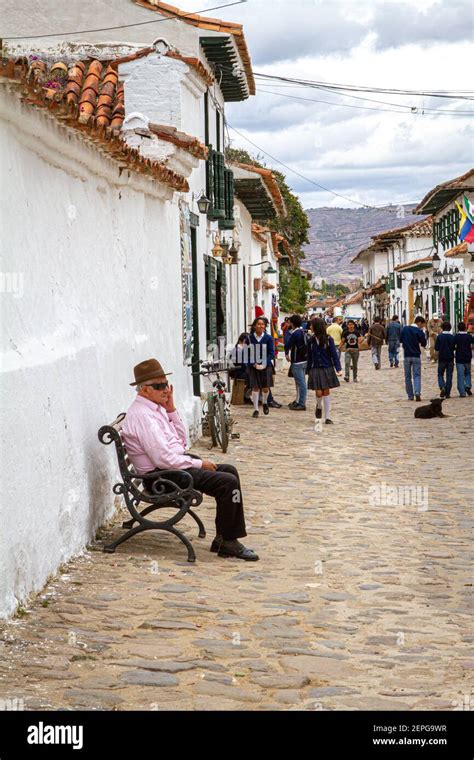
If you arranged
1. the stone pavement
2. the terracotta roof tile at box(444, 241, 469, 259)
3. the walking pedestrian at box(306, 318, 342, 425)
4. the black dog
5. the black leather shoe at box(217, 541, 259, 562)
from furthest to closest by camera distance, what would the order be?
the terracotta roof tile at box(444, 241, 469, 259)
the black dog
the walking pedestrian at box(306, 318, 342, 425)
the black leather shoe at box(217, 541, 259, 562)
the stone pavement

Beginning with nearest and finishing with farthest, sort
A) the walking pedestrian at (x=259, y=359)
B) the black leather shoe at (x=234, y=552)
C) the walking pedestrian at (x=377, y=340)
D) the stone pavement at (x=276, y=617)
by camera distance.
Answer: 1. the stone pavement at (x=276, y=617)
2. the black leather shoe at (x=234, y=552)
3. the walking pedestrian at (x=259, y=359)
4. the walking pedestrian at (x=377, y=340)

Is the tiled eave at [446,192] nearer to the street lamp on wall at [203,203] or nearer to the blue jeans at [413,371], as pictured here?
the blue jeans at [413,371]

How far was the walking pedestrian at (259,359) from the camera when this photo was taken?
17.7 m

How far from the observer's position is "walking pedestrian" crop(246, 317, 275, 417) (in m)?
17.7

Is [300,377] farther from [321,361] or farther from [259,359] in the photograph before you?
[321,361]

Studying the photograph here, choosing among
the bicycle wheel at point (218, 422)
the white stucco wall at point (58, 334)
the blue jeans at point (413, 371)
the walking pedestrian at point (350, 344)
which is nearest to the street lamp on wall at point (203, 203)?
the bicycle wheel at point (218, 422)

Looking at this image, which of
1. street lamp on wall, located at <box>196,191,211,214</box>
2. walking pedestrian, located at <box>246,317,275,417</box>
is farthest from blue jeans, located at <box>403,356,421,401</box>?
street lamp on wall, located at <box>196,191,211,214</box>

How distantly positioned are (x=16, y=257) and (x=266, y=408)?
41.1 ft

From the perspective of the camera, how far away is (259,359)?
58.0 feet

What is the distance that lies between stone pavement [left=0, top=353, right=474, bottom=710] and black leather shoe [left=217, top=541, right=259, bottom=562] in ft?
0.19

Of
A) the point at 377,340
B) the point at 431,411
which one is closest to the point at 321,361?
the point at 431,411

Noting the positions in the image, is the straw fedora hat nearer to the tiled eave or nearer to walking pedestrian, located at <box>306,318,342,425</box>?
walking pedestrian, located at <box>306,318,342,425</box>
